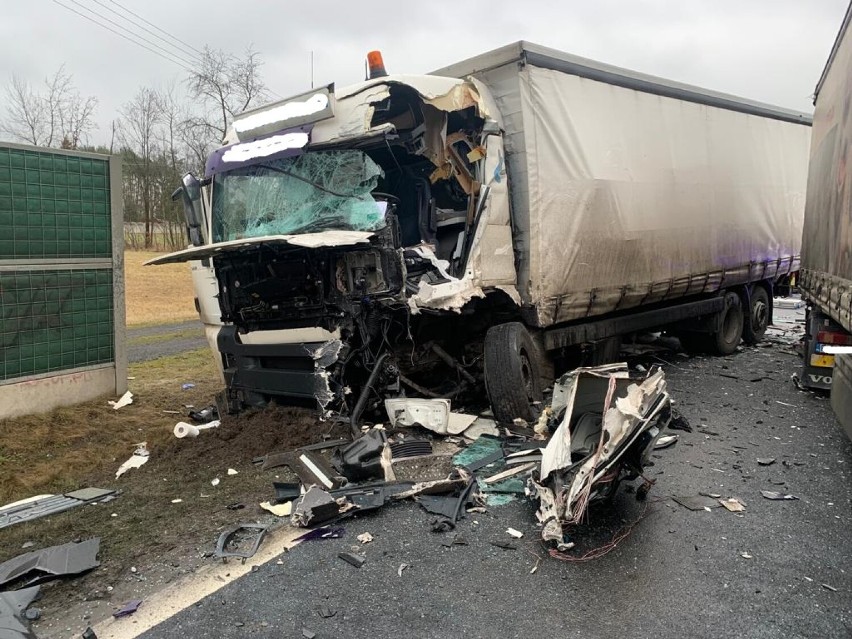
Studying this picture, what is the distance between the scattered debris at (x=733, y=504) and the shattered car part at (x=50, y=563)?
353 cm

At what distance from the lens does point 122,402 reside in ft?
22.0

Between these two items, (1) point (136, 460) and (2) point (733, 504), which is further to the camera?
(1) point (136, 460)

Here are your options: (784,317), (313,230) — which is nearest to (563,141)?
(313,230)

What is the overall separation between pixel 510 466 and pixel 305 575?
1780mm

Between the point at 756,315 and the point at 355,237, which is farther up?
the point at 355,237

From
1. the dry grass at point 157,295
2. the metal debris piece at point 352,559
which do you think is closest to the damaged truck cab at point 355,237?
the metal debris piece at point 352,559

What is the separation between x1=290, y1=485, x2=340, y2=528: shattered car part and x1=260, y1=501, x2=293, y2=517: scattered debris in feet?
0.33

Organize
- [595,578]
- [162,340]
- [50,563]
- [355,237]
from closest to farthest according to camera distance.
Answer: [595,578] < [50,563] < [355,237] < [162,340]

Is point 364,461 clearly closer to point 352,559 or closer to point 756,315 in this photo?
point 352,559

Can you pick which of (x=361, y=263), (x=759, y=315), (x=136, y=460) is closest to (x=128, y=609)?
(x=136, y=460)

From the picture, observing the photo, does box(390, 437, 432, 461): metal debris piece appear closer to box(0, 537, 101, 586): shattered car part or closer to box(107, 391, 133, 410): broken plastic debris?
box(0, 537, 101, 586): shattered car part

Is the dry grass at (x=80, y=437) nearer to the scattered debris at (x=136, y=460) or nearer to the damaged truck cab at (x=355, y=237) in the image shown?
the scattered debris at (x=136, y=460)

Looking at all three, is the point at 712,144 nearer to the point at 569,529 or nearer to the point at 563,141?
the point at 563,141

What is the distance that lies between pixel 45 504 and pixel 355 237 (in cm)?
271
